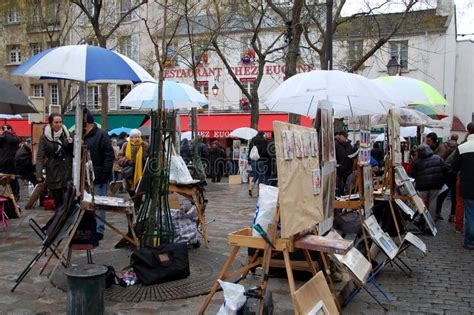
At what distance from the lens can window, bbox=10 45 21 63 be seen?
1367 inches

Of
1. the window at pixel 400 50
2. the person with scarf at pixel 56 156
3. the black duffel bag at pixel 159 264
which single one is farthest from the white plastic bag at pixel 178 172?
the window at pixel 400 50

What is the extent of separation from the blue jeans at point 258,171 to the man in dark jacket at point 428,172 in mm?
5383

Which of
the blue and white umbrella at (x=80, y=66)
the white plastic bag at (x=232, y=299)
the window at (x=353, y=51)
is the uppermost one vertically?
the window at (x=353, y=51)

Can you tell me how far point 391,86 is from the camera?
28.0 ft

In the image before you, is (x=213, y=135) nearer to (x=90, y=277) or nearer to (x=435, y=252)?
(x=435, y=252)

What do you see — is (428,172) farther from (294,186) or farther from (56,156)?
(56,156)

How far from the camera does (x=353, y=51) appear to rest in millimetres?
24469

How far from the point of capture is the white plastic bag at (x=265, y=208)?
13.0ft

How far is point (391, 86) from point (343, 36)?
16557mm

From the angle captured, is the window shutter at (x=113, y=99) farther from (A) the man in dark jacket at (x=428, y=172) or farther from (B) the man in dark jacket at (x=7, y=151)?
(A) the man in dark jacket at (x=428, y=172)

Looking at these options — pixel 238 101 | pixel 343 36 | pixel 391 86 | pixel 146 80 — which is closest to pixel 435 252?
pixel 391 86

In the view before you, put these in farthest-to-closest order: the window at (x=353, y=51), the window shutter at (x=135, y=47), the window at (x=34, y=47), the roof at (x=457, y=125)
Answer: the window at (x=34, y=47) < the window shutter at (x=135, y=47) < the roof at (x=457, y=125) < the window at (x=353, y=51)

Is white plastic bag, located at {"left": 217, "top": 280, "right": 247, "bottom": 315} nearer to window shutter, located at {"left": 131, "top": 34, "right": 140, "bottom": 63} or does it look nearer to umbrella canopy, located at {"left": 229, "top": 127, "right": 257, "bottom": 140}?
umbrella canopy, located at {"left": 229, "top": 127, "right": 257, "bottom": 140}

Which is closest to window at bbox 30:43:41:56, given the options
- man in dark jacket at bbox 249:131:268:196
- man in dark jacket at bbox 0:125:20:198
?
man in dark jacket at bbox 249:131:268:196
